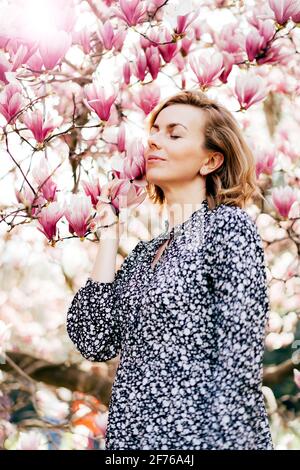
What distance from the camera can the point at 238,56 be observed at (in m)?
2.47

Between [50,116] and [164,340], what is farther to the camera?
[50,116]

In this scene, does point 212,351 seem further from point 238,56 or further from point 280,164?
point 280,164

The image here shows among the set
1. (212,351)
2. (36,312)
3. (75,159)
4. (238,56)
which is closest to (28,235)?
(36,312)

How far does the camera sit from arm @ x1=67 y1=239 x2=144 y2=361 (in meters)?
1.96

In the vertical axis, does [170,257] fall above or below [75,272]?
above

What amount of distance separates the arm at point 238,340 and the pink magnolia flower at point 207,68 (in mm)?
624

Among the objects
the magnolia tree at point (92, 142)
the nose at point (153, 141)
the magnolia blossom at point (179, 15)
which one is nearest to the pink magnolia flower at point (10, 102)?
the magnolia tree at point (92, 142)

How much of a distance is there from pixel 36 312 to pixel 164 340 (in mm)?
2304

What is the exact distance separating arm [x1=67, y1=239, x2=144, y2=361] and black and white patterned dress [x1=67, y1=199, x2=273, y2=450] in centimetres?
6

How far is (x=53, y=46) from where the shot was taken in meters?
2.09

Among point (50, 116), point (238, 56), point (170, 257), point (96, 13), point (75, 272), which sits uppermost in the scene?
point (96, 13)

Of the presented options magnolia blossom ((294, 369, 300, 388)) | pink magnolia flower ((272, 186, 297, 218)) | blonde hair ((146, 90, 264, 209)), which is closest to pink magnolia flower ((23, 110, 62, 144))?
blonde hair ((146, 90, 264, 209))

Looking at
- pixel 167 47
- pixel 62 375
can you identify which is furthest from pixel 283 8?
pixel 62 375

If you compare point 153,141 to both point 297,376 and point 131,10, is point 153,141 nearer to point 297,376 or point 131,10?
point 131,10
